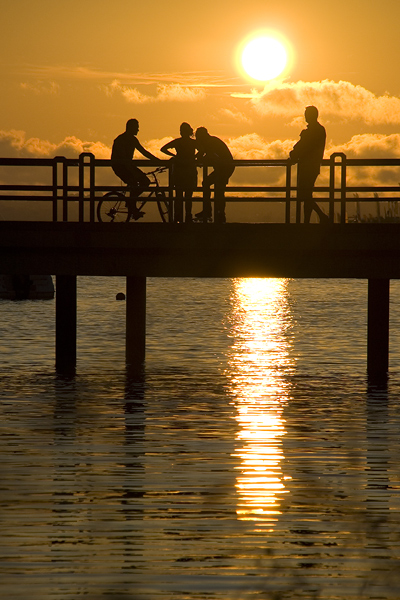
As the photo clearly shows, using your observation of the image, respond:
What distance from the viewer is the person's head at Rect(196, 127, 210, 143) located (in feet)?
57.5

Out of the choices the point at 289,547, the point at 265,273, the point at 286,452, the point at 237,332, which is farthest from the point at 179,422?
the point at 237,332

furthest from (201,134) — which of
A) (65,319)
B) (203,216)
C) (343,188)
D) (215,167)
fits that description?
(65,319)

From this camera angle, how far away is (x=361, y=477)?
11.2 meters

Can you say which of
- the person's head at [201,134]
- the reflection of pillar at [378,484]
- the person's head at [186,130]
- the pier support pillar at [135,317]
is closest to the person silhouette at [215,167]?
the person's head at [201,134]

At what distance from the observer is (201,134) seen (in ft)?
57.5

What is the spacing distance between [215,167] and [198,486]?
25.2 feet

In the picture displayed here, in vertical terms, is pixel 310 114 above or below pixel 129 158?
above

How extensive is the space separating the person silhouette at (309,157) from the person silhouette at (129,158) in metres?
2.20

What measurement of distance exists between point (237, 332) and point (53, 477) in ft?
108

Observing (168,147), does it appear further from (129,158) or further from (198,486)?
(198,486)

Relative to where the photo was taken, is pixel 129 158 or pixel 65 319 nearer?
pixel 129 158

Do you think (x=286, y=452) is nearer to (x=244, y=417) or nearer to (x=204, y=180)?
(x=244, y=417)

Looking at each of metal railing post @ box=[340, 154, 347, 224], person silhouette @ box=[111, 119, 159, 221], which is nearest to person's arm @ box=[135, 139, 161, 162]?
person silhouette @ box=[111, 119, 159, 221]

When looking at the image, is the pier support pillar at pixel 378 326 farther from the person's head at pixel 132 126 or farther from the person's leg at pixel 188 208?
the person's head at pixel 132 126
